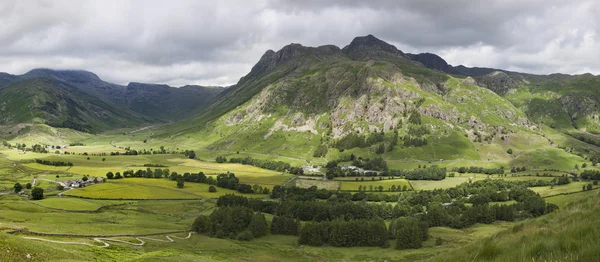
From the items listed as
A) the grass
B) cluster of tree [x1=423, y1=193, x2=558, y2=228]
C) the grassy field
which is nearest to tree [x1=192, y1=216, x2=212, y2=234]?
the grass

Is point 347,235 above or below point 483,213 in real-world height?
below

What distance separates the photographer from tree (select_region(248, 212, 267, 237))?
119m

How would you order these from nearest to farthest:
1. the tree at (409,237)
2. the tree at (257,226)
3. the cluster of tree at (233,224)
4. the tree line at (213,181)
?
the tree at (409,237) → the cluster of tree at (233,224) → the tree at (257,226) → the tree line at (213,181)

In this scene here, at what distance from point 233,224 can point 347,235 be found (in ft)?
130

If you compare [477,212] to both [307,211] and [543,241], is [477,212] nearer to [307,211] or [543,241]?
[307,211]

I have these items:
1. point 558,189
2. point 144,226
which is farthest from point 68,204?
point 558,189

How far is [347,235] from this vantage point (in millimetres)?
115875

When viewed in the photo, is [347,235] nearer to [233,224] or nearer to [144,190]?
[233,224]

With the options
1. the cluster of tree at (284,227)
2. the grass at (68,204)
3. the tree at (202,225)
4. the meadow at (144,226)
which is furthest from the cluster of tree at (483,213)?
the grass at (68,204)

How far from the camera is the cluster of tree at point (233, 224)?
11475 cm

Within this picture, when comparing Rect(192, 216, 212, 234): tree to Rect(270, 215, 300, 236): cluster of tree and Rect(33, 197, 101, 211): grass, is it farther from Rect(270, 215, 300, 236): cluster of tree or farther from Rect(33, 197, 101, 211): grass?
Rect(33, 197, 101, 211): grass

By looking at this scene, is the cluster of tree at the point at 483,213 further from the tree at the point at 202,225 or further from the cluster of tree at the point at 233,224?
the tree at the point at 202,225

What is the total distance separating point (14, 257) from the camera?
3734cm

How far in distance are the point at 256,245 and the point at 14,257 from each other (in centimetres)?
7522
